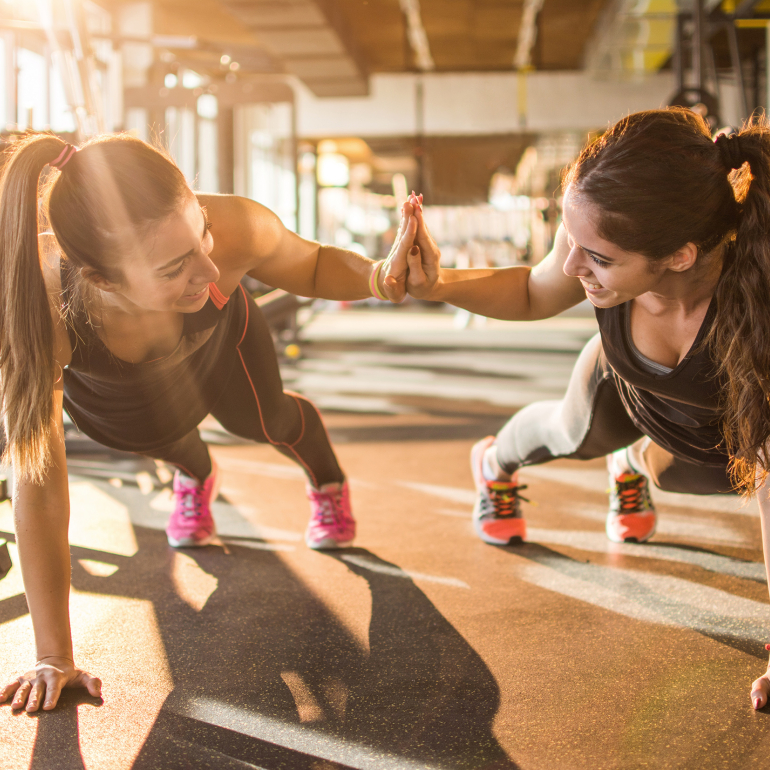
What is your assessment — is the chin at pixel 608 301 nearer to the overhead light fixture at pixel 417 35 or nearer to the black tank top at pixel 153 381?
the black tank top at pixel 153 381

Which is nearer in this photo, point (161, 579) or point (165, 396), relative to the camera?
point (165, 396)

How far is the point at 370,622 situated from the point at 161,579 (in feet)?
1.71

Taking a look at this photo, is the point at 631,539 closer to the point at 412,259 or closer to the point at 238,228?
the point at 412,259

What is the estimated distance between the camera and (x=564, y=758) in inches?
41.5

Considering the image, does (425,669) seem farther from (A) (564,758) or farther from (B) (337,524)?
(B) (337,524)

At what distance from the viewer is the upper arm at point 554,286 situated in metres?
1.31

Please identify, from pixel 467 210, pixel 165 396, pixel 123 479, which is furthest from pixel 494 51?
pixel 165 396

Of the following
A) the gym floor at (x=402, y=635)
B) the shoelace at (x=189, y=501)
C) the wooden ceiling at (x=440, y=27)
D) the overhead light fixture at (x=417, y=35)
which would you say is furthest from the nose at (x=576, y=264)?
the overhead light fixture at (x=417, y=35)

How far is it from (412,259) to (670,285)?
44 cm

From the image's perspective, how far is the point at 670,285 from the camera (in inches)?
46.6

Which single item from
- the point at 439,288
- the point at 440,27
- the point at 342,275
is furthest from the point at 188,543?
the point at 440,27

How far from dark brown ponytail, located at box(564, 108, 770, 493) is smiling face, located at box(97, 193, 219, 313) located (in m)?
0.60

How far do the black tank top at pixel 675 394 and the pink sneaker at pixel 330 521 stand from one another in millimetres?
786

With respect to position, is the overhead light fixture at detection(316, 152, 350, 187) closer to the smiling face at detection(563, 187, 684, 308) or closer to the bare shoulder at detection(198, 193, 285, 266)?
the bare shoulder at detection(198, 193, 285, 266)
